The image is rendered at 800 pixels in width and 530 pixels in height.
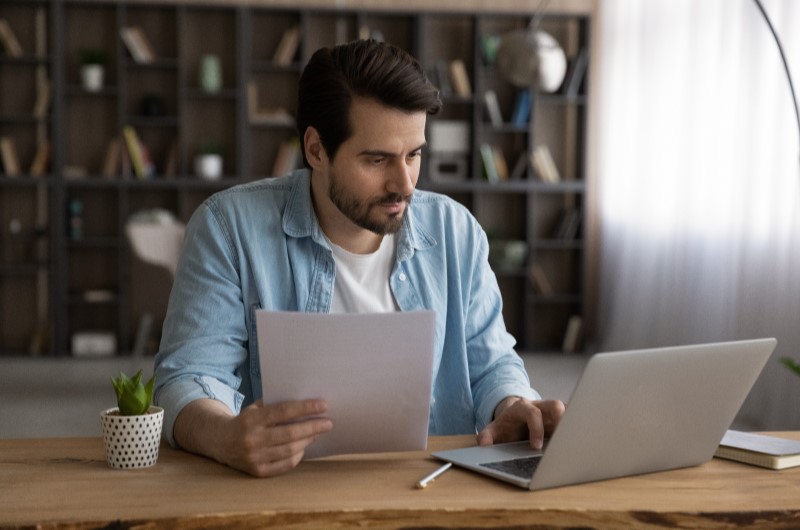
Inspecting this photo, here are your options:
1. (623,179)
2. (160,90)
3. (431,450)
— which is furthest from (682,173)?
(431,450)

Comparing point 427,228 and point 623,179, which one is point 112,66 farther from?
point 427,228

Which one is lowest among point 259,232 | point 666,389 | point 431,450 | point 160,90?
point 431,450

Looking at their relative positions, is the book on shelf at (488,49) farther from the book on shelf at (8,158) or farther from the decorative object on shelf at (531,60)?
the book on shelf at (8,158)

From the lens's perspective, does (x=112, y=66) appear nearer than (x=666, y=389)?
No

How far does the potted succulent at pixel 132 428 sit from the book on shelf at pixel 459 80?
226 inches

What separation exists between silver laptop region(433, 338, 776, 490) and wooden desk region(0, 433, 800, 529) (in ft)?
0.07

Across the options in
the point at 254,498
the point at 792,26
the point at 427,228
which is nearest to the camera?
the point at 254,498

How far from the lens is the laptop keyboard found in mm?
1259

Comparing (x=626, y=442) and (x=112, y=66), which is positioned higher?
(x=112, y=66)

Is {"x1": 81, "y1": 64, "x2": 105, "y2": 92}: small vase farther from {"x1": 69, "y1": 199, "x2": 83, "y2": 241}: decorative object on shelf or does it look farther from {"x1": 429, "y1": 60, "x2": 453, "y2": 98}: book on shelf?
{"x1": 429, "y1": 60, "x2": 453, "y2": 98}: book on shelf

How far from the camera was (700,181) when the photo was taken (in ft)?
17.6

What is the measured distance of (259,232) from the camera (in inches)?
68.1

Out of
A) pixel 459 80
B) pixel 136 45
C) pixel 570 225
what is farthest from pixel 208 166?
pixel 570 225

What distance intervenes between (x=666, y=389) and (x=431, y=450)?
1.16 feet
